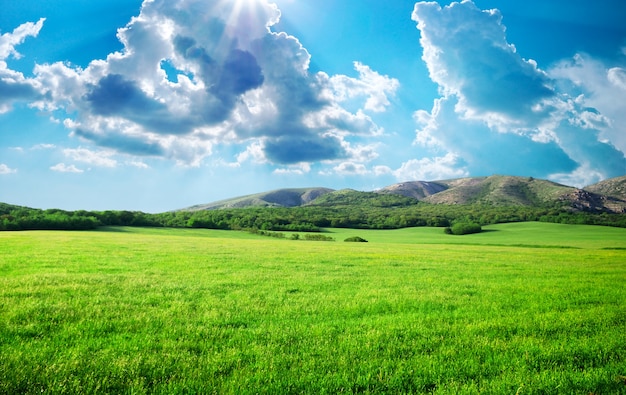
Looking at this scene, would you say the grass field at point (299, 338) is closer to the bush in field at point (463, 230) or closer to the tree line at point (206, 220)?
the tree line at point (206, 220)

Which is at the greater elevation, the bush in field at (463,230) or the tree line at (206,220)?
the tree line at (206,220)

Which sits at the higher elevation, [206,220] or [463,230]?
[206,220]

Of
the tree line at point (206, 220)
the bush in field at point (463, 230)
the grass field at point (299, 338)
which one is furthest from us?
the bush in field at point (463, 230)

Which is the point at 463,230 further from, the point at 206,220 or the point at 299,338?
the point at 299,338

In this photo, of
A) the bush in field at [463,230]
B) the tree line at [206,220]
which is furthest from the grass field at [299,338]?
the bush in field at [463,230]

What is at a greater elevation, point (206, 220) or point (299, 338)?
point (206, 220)

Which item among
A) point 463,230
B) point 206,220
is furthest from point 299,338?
point 206,220

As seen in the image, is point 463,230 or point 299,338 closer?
point 299,338

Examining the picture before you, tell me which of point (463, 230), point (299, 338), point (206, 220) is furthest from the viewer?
point (206, 220)

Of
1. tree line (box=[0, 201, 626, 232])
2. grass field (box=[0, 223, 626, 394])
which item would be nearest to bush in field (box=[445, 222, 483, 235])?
tree line (box=[0, 201, 626, 232])

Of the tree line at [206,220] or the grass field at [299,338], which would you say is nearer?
the grass field at [299,338]

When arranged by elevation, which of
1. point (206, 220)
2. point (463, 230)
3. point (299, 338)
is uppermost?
point (206, 220)

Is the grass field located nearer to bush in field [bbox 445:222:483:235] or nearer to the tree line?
the tree line

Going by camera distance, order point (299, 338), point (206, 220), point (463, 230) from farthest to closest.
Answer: point (206, 220) → point (463, 230) → point (299, 338)
